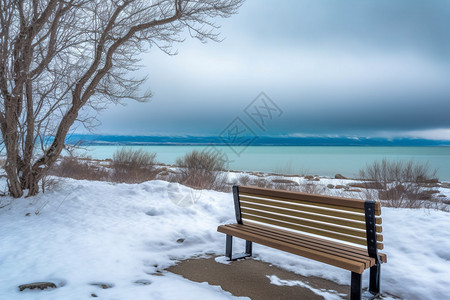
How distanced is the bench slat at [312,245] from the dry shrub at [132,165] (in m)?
8.93

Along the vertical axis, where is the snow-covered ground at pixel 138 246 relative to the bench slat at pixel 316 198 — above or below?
below

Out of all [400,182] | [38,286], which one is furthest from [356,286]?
[400,182]

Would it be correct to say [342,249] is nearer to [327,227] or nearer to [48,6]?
[327,227]

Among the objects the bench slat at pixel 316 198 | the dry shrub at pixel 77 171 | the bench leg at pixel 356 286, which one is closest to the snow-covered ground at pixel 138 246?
the bench leg at pixel 356 286

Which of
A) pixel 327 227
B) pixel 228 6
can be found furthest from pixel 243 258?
pixel 228 6

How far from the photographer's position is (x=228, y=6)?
7.02 meters

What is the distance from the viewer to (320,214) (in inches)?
135

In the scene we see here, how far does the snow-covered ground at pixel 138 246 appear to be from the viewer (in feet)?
10.8

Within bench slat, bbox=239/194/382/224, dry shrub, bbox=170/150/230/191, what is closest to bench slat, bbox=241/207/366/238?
bench slat, bbox=239/194/382/224

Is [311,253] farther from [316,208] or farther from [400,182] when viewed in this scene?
[400,182]

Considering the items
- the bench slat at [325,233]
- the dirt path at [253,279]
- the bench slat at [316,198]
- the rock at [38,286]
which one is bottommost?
the dirt path at [253,279]

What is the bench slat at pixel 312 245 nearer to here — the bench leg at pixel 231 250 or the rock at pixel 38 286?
the bench leg at pixel 231 250

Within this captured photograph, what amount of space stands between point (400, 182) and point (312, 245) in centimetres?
848

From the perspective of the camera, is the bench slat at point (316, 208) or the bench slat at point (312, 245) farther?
the bench slat at point (316, 208)
